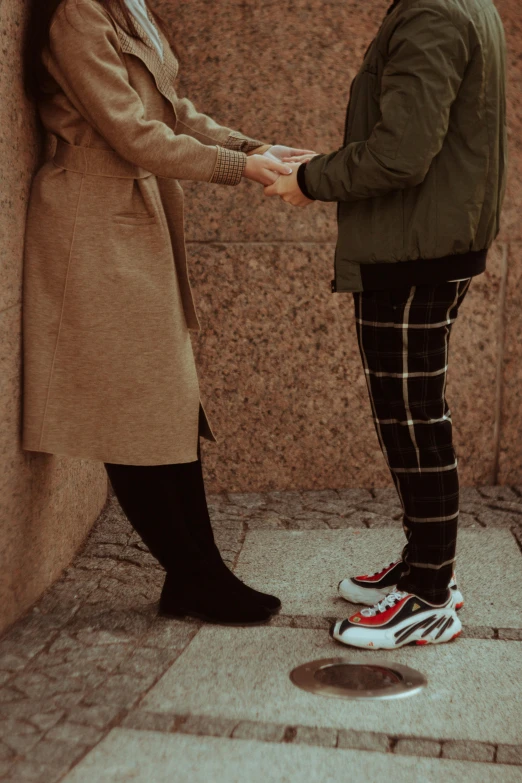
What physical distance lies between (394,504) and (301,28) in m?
2.25

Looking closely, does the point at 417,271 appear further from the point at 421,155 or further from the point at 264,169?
the point at 264,169

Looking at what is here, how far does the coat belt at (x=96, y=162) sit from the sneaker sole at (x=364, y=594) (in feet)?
5.13

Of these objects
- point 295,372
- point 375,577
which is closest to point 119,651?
point 375,577

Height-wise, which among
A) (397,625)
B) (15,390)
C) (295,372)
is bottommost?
(397,625)

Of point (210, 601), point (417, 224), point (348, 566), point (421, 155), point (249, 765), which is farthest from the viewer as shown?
point (348, 566)

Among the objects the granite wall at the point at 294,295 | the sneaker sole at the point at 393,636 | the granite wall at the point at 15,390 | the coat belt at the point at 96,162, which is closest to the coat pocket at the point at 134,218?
the coat belt at the point at 96,162

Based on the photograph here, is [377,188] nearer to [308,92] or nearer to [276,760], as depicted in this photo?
[276,760]

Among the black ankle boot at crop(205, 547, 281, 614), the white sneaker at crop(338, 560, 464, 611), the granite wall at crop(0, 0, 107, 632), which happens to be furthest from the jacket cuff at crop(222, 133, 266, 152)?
the white sneaker at crop(338, 560, 464, 611)

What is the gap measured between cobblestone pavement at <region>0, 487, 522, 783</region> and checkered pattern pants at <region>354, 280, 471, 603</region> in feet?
1.08

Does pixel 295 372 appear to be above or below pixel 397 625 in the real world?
above

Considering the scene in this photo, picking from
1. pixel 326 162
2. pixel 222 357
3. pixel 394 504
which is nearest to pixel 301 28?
pixel 222 357

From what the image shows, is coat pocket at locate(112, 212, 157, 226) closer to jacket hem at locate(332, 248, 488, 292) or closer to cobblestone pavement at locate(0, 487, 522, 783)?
jacket hem at locate(332, 248, 488, 292)

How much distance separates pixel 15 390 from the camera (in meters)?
3.02

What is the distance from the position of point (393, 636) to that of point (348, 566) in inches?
30.0
